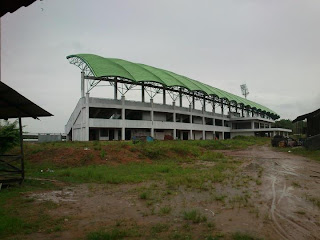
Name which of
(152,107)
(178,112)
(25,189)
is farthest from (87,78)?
(25,189)

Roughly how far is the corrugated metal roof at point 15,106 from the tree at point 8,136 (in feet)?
26.6

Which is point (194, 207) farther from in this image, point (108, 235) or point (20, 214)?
point (20, 214)

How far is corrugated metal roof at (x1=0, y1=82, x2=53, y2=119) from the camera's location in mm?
9780

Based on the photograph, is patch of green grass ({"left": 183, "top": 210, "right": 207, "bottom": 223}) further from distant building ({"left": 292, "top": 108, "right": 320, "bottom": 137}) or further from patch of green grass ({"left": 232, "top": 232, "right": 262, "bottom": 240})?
distant building ({"left": 292, "top": 108, "right": 320, "bottom": 137})

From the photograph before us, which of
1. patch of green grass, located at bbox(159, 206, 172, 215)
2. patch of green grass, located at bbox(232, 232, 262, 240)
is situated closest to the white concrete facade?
patch of green grass, located at bbox(159, 206, 172, 215)

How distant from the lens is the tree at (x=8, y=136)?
740 inches

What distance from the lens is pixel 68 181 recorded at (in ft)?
41.0

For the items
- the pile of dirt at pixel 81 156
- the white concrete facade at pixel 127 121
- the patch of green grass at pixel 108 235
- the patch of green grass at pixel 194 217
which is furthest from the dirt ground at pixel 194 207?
the white concrete facade at pixel 127 121

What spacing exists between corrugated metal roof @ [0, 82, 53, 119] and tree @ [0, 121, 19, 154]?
8.12 m

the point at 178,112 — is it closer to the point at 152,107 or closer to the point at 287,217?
the point at 152,107

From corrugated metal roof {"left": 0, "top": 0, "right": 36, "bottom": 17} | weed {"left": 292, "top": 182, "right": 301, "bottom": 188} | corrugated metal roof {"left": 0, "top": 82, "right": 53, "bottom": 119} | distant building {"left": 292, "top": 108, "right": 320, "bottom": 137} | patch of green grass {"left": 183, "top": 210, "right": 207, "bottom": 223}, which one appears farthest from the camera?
distant building {"left": 292, "top": 108, "right": 320, "bottom": 137}

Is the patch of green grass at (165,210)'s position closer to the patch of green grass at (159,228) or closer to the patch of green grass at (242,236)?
the patch of green grass at (159,228)

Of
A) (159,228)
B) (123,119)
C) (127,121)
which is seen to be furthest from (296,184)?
(127,121)

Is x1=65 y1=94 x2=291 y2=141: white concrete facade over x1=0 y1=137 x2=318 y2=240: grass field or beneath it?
over
